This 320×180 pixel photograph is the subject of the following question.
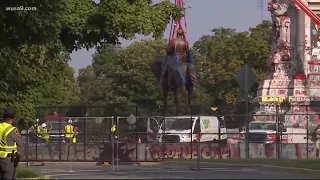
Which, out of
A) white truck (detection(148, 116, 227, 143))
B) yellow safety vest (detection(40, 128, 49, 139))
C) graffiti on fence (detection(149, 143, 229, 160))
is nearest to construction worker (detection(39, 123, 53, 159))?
yellow safety vest (detection(40, 128, 49, 139))

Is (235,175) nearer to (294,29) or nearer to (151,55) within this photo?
(294,29)

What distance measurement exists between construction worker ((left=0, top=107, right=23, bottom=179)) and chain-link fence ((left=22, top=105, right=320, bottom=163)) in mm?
16158

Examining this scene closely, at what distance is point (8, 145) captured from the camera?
1758cm

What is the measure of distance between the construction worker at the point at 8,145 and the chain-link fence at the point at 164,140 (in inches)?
636

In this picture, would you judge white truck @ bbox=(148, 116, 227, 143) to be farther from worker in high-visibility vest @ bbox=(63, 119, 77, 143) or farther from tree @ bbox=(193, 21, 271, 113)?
tree @ bbox=(193, 21, 271, 113)

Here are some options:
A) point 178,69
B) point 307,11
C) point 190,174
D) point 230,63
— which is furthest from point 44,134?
point 230,63

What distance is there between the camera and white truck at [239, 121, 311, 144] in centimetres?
3862

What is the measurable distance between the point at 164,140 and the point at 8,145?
2082cm

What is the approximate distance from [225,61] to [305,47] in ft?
95.9

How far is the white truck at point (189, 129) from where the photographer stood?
37.9m

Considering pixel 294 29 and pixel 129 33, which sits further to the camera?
pixel 294 29

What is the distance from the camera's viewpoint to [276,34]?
6206cm

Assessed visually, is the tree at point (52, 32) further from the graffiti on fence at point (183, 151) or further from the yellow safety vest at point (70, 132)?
the yellow safety vest at point (70, 132)

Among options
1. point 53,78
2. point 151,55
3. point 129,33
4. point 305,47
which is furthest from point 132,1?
point 151,55
